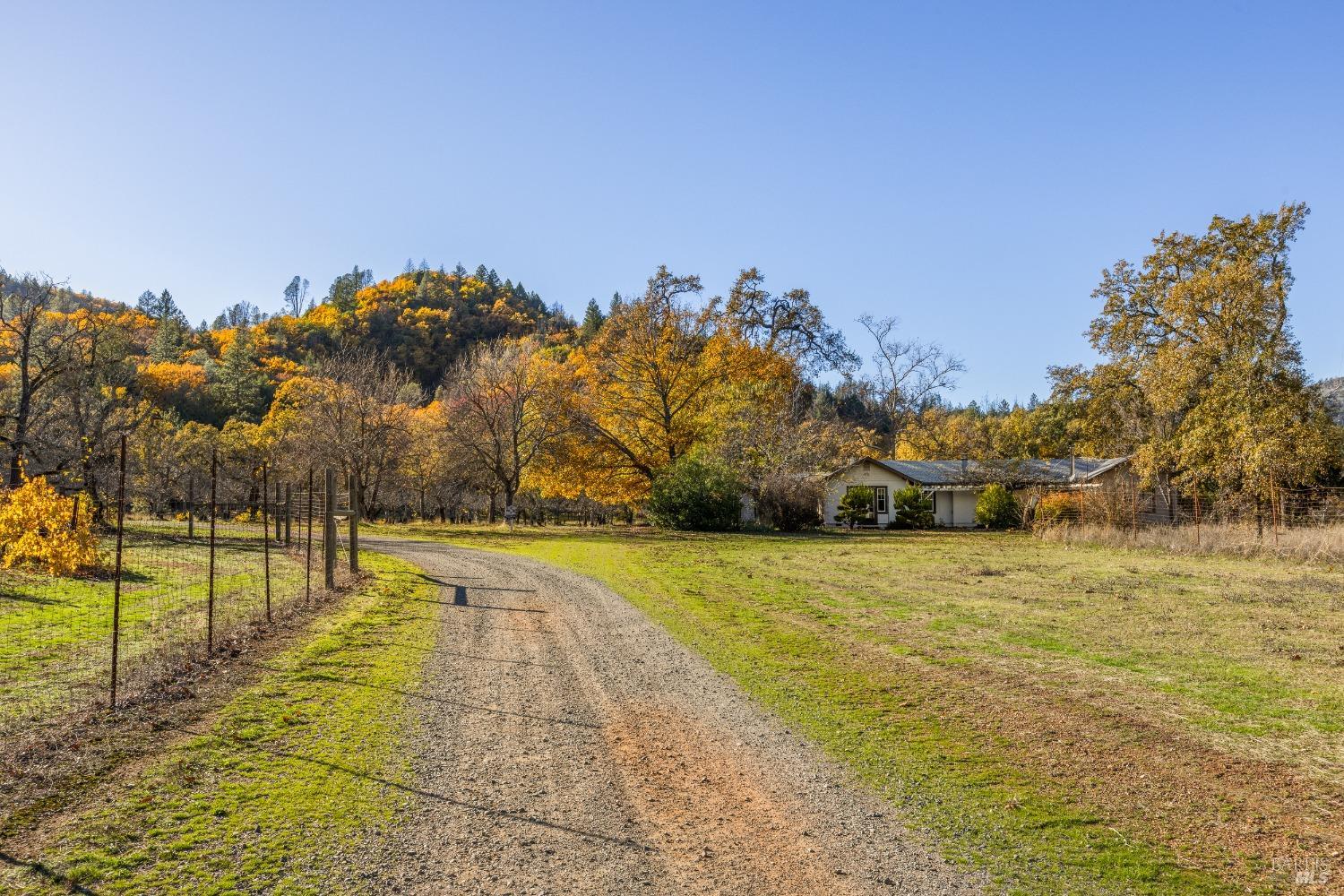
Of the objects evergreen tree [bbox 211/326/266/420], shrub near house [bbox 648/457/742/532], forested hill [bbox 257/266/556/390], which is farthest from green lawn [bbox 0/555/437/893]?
forested hill [bbox 257/266/556/390]

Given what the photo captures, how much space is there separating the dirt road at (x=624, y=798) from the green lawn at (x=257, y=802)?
0.29 metres

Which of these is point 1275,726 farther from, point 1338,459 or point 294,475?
point 294,475

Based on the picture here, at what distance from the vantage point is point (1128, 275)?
37.8 meters

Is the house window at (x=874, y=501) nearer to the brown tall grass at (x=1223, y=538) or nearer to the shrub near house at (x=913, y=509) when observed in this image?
the shrub near house at (x=913, y=509)

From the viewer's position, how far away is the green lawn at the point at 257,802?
3.87 m

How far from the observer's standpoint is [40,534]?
594 inches

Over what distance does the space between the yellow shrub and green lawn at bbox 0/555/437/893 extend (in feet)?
31.5

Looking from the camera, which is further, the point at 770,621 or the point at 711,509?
the point at 711,509

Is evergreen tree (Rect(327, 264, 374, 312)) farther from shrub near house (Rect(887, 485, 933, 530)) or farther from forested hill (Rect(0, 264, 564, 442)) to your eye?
shrub near house (Rect(887, 485, 933, 530))

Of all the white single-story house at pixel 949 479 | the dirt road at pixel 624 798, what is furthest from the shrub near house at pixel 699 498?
the dirt road at pixel 624 798

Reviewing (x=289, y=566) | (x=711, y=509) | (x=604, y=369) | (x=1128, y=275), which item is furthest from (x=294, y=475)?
(x=1128, y=275)

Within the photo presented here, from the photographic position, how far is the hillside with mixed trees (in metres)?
27.5

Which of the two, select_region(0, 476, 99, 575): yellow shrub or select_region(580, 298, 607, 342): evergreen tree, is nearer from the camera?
select_region(0, 476, 99, 575): yellow shrub

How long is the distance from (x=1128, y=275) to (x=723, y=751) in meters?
40.2
